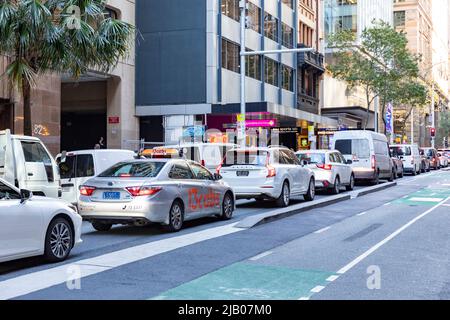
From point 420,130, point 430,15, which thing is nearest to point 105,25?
point 420,130

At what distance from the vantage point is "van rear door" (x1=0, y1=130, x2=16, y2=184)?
12.7 m

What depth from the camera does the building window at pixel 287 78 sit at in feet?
143

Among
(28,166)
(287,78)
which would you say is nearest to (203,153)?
(28,166)

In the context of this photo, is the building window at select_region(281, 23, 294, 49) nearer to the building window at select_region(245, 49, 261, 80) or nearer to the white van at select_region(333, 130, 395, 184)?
the building window at select_region(245, 49, 261, 80)

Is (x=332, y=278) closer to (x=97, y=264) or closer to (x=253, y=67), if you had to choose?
(x=97, y=264)

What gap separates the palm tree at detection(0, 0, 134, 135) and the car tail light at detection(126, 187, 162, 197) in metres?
6.05

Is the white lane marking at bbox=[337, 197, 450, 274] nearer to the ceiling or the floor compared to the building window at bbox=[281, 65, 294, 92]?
nearer to the floor

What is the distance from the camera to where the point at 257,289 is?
22.7 feet

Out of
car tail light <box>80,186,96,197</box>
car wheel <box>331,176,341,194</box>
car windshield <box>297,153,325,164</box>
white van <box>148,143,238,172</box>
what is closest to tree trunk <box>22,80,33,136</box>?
white van <box>148,143,238,172</box>

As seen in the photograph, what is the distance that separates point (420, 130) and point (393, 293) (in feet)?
311

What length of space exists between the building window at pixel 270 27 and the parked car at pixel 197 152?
2266cm

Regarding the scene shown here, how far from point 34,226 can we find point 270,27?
117 feet

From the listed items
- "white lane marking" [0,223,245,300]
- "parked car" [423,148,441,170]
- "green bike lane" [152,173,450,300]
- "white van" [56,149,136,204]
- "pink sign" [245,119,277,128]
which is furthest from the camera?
"parked car" [423,148,441,170]
